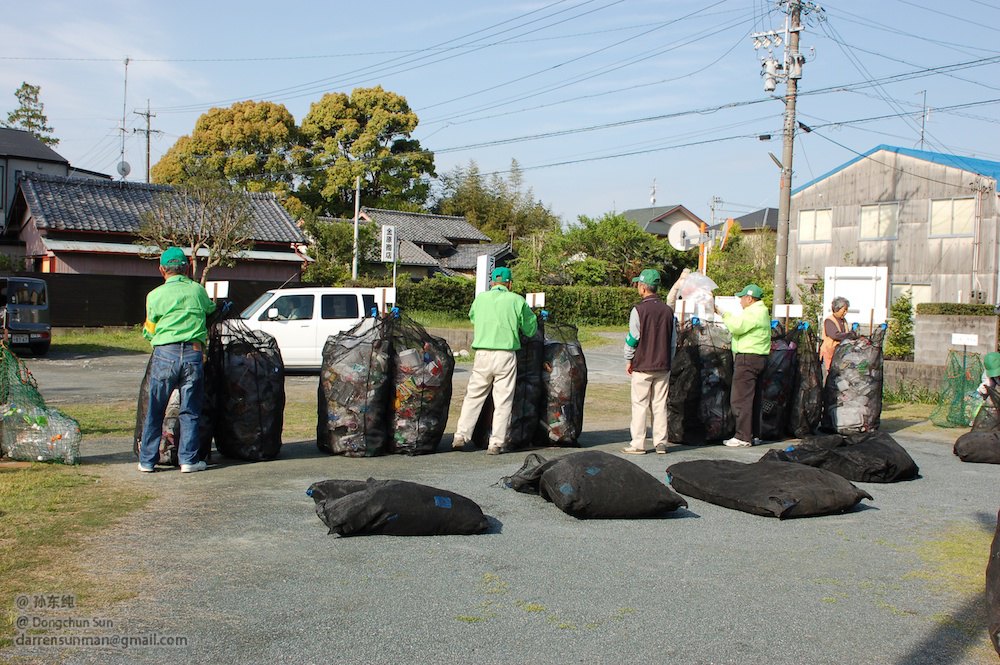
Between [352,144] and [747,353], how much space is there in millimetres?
42168

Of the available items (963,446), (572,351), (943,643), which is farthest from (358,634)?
(963,446)

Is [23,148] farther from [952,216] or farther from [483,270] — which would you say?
[952,216]

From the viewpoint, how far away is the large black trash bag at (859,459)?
25.1 ft

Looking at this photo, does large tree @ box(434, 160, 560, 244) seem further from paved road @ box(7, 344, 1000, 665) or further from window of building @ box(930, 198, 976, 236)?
paved road @ box(7, 344, 1000, 665)

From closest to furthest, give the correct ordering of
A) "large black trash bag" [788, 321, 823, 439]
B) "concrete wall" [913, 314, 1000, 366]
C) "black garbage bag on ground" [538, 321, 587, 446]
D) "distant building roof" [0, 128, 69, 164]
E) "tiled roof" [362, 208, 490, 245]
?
"black garbage bag on ground" [538, 321, 587, 446] < "large black trash bag" [788, 321, 823, 439] < "concrete wall" [913, 314, 1000, 366] < "distant building roof" [0, 128, 69, 164] < "tiled roof" [362, 208, 490, 245]

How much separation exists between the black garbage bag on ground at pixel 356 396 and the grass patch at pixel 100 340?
14569 millimetres

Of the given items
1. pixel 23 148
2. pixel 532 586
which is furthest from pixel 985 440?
pixel 23 148

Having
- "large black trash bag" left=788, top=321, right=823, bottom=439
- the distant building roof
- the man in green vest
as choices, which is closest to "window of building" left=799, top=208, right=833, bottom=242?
"large black trash bag" left=788, top=321, right=823, bottom=439

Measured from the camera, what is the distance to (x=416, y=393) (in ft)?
27.1

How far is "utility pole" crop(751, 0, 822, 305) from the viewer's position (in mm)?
19594

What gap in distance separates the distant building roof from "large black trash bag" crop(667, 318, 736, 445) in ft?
139

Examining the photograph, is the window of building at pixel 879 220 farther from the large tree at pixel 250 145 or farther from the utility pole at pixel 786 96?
the large tree at pixel 250 145

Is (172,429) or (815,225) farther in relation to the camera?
(815,225)

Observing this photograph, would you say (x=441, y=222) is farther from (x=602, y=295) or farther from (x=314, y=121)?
(x=602, y=295)
